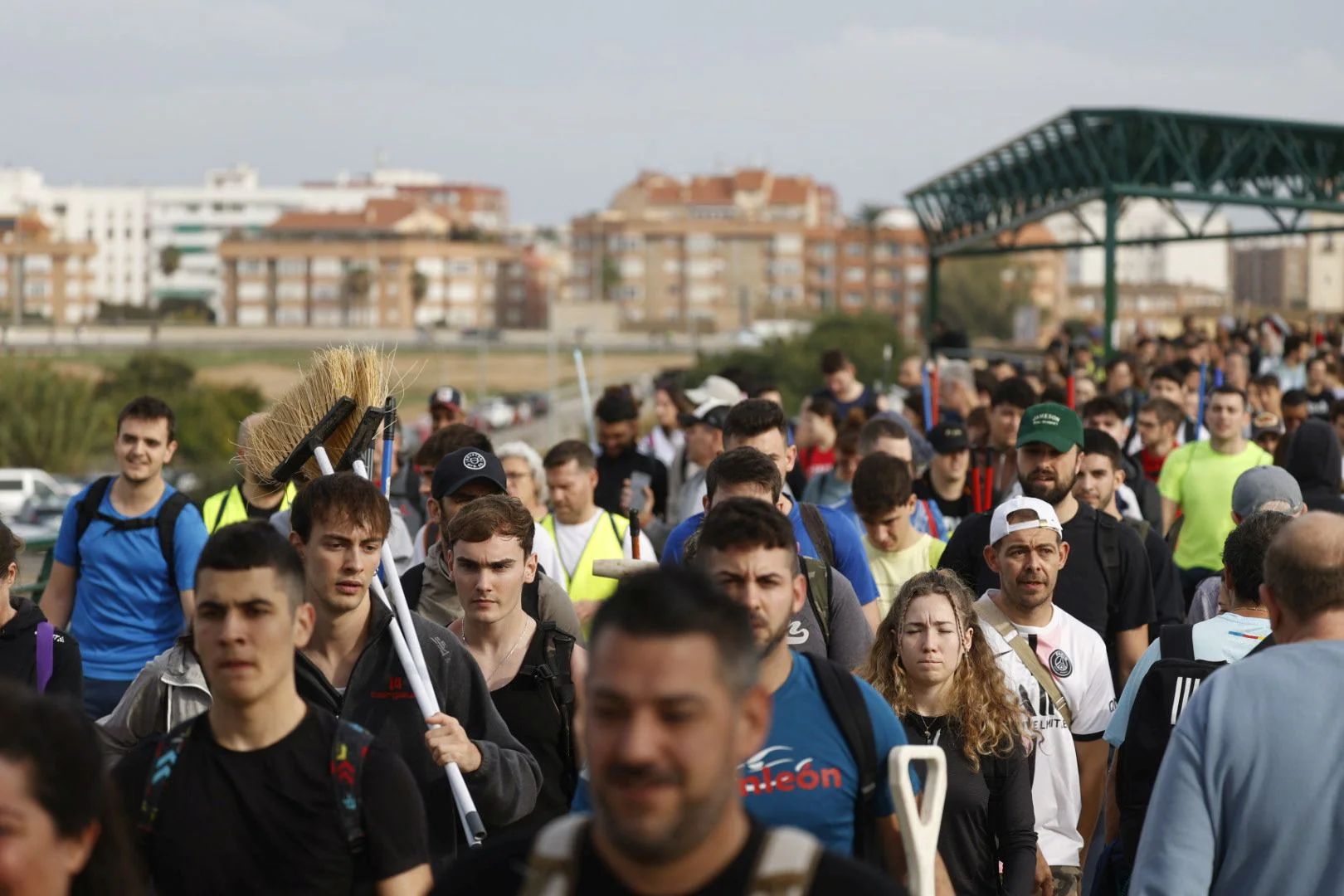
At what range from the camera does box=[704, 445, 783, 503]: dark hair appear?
5910 millimetres

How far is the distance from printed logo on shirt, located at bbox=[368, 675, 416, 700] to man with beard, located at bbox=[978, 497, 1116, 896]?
2.02 m

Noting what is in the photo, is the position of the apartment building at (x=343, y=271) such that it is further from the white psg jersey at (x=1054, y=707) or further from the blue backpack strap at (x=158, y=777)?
the blue backpack strap at (x=158, y=777)

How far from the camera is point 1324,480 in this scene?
1020 cm

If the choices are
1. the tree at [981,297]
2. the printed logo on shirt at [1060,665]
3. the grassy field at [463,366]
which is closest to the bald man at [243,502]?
the printed logo on shirt at [1060,665]

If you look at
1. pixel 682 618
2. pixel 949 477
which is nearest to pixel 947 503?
pixel 949 477

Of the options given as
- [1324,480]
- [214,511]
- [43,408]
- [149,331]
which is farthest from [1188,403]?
[149,331]

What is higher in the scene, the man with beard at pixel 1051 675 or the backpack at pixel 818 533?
the backpack at pixel 818 533

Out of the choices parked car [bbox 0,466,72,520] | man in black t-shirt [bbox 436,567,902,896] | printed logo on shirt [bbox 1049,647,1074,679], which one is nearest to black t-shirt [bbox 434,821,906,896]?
man in black t-shirt [bbox 436,567,902,896]

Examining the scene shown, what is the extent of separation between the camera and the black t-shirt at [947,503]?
10.9 m

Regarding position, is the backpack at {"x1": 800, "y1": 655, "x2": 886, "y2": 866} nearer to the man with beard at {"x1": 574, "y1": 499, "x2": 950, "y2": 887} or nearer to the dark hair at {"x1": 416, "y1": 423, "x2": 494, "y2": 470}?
the man with beard at {"x1": 574, "y1": 499, "x2": 950, "y2": 887}

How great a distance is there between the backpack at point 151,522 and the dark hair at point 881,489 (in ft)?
9.20

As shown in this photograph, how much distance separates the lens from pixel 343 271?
194m

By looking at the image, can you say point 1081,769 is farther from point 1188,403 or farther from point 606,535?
point 1188,403

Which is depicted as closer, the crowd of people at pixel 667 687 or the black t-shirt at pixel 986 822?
the crowd of people at pixel 667 687
